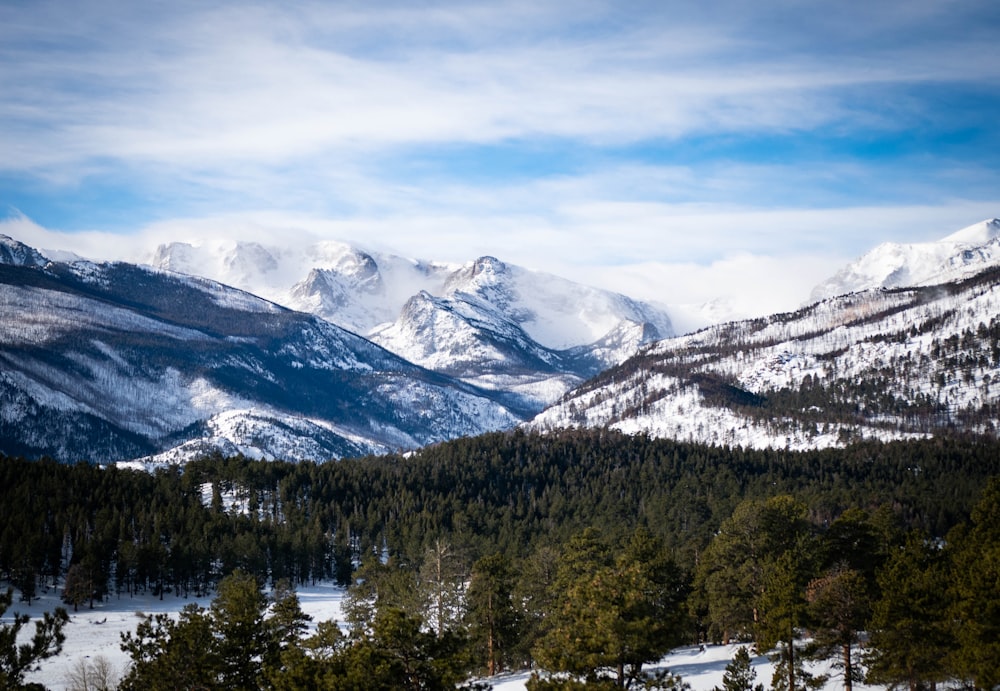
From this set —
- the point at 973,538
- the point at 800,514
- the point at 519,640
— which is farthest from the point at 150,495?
the point at 973,538

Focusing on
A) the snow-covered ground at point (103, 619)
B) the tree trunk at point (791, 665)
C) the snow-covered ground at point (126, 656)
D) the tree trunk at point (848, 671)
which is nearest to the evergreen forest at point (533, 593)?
the tree trunk at point (848, 671)

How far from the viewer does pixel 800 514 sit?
259 feet

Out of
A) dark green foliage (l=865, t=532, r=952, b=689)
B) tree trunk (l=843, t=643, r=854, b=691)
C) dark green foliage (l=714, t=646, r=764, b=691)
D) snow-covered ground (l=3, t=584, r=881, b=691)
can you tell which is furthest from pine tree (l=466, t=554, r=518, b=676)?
dark green foliage (l=865, t=532, r=952, b=689)

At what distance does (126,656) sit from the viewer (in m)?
102

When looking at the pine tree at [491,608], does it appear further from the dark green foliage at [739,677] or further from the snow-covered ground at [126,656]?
the dark green foliage at [739,677]

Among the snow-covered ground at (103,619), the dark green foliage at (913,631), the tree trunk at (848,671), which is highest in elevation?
the dark green foliage at (913,631)

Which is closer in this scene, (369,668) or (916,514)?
(369,668)

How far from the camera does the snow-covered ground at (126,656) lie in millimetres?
70500

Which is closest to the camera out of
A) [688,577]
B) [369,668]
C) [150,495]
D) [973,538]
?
[369,668]

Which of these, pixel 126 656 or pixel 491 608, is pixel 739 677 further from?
pixel 126 656

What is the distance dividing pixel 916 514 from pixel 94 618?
167 m

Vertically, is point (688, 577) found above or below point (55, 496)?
below

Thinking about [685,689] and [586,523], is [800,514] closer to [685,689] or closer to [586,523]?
A: [685,689]

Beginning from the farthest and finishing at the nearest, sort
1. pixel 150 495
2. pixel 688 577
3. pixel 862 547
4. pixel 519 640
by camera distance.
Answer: pixel 150 495
pixel 688 577
pixel 519 640
pixel 862 547
